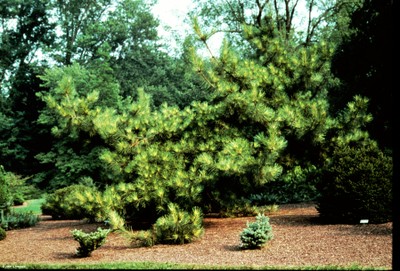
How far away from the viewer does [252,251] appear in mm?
7203

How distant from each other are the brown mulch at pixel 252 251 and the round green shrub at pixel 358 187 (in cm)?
29

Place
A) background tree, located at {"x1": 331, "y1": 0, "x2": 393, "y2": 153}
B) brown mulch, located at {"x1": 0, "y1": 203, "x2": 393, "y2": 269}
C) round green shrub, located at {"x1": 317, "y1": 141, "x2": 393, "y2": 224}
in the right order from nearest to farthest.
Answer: brown mulch, located at {"x1": 0, "y1": 203, "x2": 393, "y2": 269}, round green shrub, located at {"x1": 317, "y1": 141, "x2": 393, "y2": 224}, background tree, located at {"x1": 331, "y1": 0, "x2": 393, "y2": 153}

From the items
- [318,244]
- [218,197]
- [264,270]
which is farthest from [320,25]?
[264,270]

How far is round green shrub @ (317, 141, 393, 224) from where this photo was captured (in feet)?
28.3

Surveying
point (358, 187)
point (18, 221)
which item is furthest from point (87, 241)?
point (18, 221)

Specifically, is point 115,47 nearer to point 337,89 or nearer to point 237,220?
point 337,89

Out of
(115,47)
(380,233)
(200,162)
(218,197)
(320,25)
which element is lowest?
(380,233)

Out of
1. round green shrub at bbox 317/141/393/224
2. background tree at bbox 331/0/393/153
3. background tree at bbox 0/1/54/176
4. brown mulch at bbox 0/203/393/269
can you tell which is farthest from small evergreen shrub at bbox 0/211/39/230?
background tree at bbox 0/1/54/176

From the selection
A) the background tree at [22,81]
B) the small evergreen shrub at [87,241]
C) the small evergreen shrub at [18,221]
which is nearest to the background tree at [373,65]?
the small evergreen shrub at [87,241]

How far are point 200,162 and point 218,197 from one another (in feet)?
3.36

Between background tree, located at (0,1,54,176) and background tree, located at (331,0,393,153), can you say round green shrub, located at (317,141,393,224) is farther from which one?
background tree, located at (0,1,54,176)

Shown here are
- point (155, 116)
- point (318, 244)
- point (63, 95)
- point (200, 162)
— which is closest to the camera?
point (318, 244)

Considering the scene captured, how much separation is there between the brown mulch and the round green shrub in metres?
0.29

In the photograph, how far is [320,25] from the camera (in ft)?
78.9
